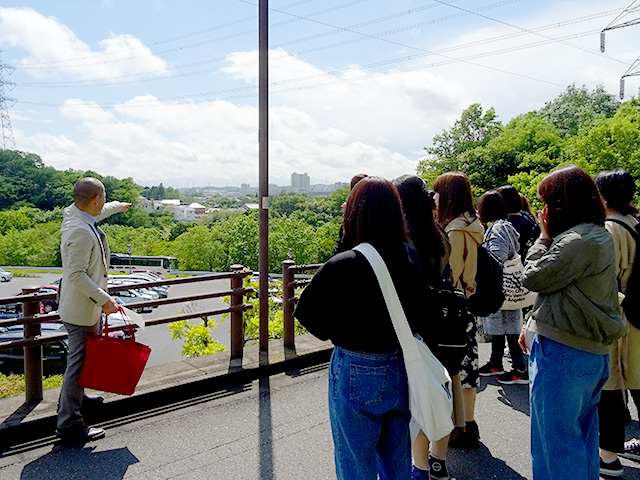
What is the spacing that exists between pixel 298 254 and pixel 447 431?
197 ft

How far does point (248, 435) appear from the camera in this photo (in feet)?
11.6

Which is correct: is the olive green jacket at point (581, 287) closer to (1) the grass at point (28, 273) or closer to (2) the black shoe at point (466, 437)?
(2) the black shoe at point (466, 437)

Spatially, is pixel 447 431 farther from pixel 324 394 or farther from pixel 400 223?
pixel 324 394

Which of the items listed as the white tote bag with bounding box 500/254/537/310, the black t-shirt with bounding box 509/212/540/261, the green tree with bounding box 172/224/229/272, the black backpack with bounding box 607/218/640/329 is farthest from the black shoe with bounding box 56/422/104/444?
the green tree with bounding box 172/224/229/272

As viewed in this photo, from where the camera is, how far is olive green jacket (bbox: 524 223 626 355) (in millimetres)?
2242

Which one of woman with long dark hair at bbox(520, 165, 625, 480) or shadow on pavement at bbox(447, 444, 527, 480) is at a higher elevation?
woman with long dark hair at bbox(520, 165, 625, 480)

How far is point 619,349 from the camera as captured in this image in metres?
2.94

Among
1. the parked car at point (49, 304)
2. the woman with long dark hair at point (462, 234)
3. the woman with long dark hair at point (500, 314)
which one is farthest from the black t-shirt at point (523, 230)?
the parked car at point (49, 304)

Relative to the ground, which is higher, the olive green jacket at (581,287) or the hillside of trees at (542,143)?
the hillside of trees at (542,143)

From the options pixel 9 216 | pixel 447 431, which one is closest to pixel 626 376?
pixel 447 431

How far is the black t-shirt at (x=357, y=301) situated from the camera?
1.84 m

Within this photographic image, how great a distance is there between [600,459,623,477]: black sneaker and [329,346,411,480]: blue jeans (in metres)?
1.80

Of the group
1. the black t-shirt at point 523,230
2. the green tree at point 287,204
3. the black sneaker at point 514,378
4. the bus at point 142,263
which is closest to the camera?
the black sneaker at point 514,378

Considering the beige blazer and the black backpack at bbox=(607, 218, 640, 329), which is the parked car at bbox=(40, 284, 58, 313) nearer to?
the beige blazer
